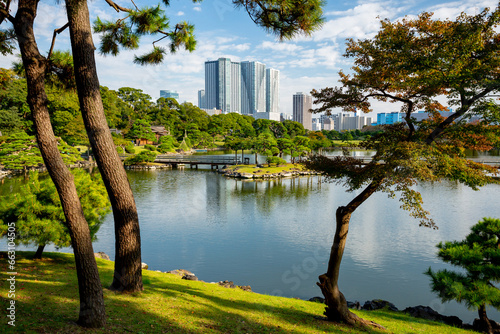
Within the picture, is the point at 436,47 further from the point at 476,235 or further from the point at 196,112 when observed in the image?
the point at 196,112

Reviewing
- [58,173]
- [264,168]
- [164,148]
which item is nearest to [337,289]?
[58,173]

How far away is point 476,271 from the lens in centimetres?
531

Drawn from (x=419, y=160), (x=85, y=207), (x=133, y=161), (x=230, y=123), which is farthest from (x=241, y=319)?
(x=230, y=123)

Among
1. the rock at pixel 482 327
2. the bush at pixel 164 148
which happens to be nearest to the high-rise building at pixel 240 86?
the bush at pixel 164 148

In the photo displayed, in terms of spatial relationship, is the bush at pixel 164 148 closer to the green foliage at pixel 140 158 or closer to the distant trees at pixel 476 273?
the green foliage at pixel 140 158

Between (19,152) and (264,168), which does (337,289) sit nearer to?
(19,152)

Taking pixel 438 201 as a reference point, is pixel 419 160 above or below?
above

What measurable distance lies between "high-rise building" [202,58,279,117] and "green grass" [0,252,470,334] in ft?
390

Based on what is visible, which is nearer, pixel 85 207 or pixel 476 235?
pixel 476 235

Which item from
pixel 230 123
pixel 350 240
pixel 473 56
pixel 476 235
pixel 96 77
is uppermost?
pixel 230 123

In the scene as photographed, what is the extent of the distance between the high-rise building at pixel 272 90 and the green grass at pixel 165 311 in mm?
128538

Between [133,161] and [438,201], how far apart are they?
87.2ft

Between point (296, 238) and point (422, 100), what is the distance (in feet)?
25.1

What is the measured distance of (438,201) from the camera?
18141 mm
